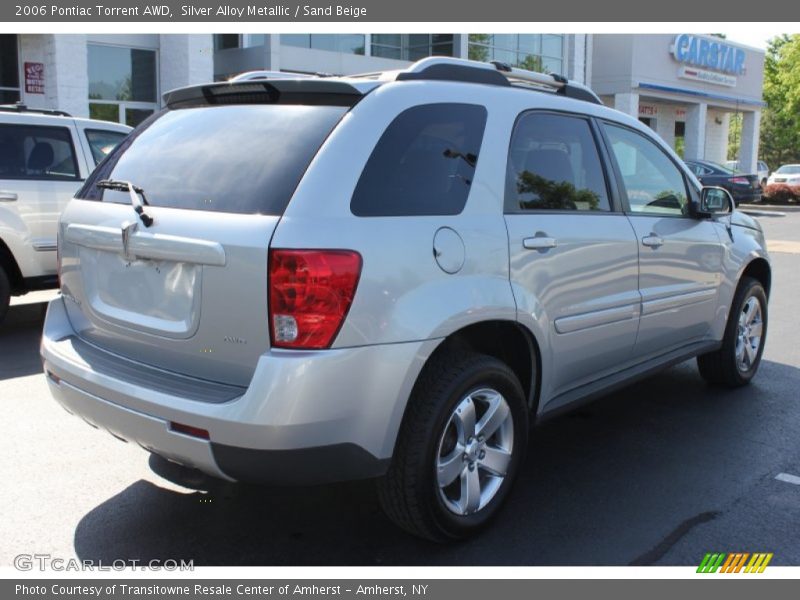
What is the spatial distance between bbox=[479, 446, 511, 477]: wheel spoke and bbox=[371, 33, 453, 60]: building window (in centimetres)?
2079

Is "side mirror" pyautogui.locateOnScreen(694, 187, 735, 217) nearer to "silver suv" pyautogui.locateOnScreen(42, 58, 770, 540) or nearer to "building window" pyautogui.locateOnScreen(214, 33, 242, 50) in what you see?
"silver suv" pyautogui.locateOnScreen(42, 58, 770, 540)

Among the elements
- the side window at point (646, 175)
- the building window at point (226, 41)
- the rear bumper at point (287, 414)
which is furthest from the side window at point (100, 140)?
the building window at point (226, 41)

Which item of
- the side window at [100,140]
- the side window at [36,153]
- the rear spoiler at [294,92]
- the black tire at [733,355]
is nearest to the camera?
the rear spoiler at [294,92]

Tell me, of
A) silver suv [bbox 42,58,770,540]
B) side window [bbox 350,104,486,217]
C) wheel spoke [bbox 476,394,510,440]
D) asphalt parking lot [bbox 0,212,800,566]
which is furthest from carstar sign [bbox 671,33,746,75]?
wheel spoke [bbox 476,394,510,440]

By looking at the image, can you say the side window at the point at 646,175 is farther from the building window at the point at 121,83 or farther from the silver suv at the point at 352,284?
the building window at the point at 121,83

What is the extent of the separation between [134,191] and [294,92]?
30.1 inches

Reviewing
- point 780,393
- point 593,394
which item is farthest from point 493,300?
point 780,393

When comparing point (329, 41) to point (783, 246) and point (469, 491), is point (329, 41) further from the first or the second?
point (469, 491)

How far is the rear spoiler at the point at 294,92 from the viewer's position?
10.4 feet

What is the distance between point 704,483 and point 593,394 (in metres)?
0.69

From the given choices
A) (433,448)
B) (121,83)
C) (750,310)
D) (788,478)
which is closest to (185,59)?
(121,83)

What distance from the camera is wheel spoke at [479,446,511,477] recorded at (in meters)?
3.50

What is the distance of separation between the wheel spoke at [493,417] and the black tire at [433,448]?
33 millimetres

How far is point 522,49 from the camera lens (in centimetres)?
2723
